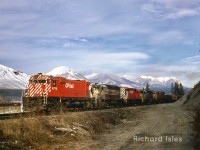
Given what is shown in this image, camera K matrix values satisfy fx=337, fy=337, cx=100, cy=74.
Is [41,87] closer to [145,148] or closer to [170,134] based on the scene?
[170,134]

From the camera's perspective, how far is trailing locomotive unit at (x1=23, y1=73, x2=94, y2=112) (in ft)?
117

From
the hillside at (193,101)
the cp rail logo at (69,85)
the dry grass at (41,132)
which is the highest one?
the cp rail logo at (69,85)

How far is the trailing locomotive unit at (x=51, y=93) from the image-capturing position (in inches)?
1406

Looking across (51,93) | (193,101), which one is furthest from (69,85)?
(193,101)

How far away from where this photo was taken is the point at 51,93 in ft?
126

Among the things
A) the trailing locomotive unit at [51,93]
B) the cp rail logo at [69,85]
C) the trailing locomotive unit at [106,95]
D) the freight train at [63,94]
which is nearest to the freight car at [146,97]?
the trailing locomotive unit at [106,95]

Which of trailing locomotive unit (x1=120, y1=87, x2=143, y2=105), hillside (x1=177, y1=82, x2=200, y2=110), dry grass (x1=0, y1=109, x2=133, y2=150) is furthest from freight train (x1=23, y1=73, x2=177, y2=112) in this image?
hillside (x1=177, y1=82, x2=200, y2=110)

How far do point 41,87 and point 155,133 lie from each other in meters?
19.7

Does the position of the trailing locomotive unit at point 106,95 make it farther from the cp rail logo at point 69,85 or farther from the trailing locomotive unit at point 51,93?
the cp rail logo at point 69,85

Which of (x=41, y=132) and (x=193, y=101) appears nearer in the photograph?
(x=41, y=132)

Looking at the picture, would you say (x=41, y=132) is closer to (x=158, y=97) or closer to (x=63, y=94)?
(x=63, y=94)

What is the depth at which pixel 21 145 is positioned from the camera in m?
15.6

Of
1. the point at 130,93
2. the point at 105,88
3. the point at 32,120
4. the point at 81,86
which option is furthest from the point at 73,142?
the point at 130,93

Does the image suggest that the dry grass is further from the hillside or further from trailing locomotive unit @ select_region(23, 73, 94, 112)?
the hillside
